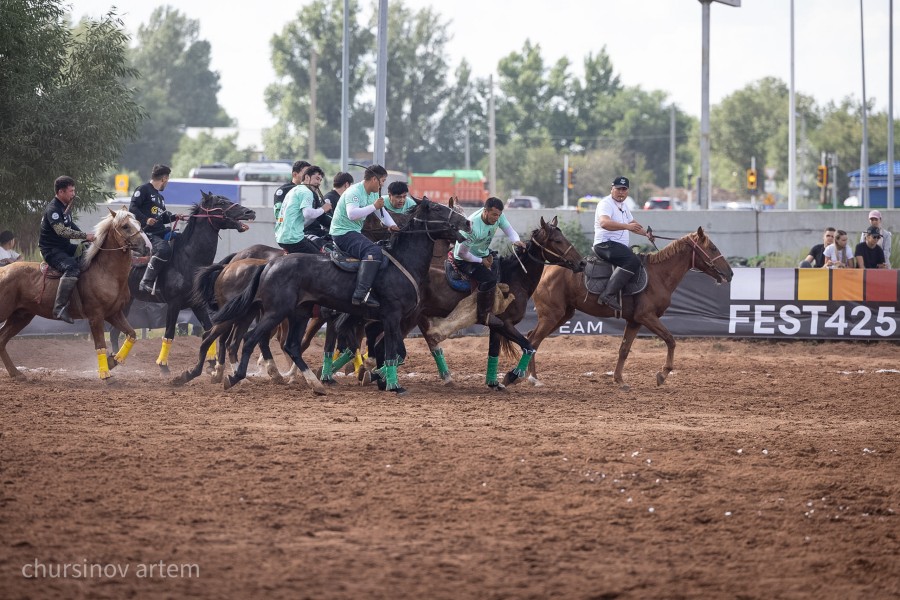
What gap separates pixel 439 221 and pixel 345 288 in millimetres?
1324

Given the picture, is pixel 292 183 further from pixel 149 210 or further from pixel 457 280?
pixel 457 280

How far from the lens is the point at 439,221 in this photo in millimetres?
12797

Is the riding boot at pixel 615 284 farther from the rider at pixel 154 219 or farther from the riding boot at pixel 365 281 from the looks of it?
the rider at pixel 154 219

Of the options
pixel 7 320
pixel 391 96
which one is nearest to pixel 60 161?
pixel 7 320

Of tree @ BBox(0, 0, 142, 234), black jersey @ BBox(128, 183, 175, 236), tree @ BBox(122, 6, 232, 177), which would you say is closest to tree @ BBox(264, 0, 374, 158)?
tree @ BBox(122, 6, 232, 177)

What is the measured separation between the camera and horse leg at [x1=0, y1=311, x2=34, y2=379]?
13953 millimetres

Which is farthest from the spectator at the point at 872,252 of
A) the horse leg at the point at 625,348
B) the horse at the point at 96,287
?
the horse at the point at 96,287

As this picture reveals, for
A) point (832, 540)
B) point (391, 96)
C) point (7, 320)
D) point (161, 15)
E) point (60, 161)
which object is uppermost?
point (161, 15)

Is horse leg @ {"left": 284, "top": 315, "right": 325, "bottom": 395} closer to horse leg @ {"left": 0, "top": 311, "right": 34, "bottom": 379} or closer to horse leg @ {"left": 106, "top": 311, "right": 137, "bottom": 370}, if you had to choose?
horse leg @ {"left": 106, "top": 311, "right": 137, "bottom": 370}

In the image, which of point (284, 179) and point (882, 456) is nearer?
point (882, 456)

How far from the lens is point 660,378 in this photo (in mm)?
14438

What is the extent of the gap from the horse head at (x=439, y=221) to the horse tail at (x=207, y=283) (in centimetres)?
264

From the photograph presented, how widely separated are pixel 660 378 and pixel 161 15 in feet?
330

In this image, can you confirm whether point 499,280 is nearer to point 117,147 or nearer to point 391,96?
point 117,147
